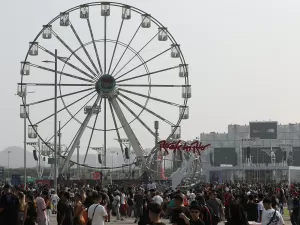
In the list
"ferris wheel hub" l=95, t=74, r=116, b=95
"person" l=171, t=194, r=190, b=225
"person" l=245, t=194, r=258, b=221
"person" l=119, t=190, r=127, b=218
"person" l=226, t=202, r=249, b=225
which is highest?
"ferris wheel hub" l=95, t=74, r=116, b=95

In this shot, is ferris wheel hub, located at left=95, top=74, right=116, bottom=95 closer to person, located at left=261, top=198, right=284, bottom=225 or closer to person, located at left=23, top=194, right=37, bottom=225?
person, located at left=23, top=194, right=37, bottom=225

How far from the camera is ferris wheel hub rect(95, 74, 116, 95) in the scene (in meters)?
54.1

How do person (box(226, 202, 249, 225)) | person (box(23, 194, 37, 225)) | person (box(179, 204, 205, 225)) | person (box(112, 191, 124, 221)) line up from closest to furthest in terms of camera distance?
1. person (box(179, 204, 205, 225))
2. person (box(226, 202, 249, 225))
3. person (box(23, 194, 37, 225))
4. person (box(112, 191, 124, 221))

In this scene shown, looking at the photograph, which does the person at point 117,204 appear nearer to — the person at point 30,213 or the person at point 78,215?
the person at point 30,213

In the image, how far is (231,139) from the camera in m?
186

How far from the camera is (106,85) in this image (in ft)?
178

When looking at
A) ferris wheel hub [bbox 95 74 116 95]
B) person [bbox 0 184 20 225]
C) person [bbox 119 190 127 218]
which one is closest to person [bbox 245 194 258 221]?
person [bbox 0 184 20 225]

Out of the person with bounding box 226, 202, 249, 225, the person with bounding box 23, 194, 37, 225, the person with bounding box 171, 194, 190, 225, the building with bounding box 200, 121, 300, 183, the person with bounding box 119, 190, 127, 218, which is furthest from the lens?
the building with bounding box 200, 121, 300, 183

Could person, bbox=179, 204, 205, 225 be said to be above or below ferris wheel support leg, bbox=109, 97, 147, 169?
below

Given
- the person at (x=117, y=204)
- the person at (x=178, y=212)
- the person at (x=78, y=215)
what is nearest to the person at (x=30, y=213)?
the person at (x=78, y=215)

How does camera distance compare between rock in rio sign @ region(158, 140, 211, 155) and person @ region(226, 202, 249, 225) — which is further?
rock in rio sign @ region(158, 140, 211, 155)

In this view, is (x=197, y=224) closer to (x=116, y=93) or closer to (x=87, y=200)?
(x=87, y=200)

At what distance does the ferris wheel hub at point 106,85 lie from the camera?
54138mm

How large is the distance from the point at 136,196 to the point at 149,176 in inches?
836
